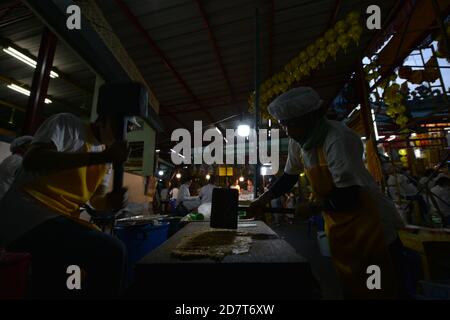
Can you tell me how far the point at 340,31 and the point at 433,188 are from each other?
4.54 meters

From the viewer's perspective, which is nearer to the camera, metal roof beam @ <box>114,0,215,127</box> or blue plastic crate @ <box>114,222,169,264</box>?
blue plastic crate @ <box>114,222,169,264</box>

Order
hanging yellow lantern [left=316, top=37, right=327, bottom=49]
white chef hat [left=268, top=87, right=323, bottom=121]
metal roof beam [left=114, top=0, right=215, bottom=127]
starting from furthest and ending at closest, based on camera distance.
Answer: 1. hanging yellow lantern [left=316, top=37, right=327, bottom=49]
2. metal roof beam [left=114, top=0, right=215, bottom=127]
3. white chef hat [left=268, top=87, right=323, bottom=121]

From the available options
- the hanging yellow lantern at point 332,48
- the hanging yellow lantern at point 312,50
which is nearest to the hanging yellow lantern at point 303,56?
the hanging yellow lantern at point 312,50

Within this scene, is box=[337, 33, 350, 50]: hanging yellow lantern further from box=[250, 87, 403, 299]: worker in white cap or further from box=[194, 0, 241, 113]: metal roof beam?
box=[250, 87, 403, 299]: worker in white cap

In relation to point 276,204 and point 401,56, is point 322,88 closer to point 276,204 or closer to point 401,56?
point 401,56

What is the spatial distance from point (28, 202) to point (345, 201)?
202cm

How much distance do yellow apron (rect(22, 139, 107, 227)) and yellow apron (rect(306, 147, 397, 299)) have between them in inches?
69.8

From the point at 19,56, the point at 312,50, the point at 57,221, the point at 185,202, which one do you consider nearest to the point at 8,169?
the point at 57,221

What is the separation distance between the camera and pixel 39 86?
15.4 feet

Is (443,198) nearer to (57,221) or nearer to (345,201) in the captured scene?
(345,201)

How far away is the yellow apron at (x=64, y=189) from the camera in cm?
143

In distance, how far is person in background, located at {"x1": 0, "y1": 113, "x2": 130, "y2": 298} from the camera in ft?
4.41

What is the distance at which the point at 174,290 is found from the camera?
97cm

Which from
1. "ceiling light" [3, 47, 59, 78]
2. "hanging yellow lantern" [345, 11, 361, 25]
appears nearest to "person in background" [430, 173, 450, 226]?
"hanging yellow lantern" [345, 11, 361, 25]
